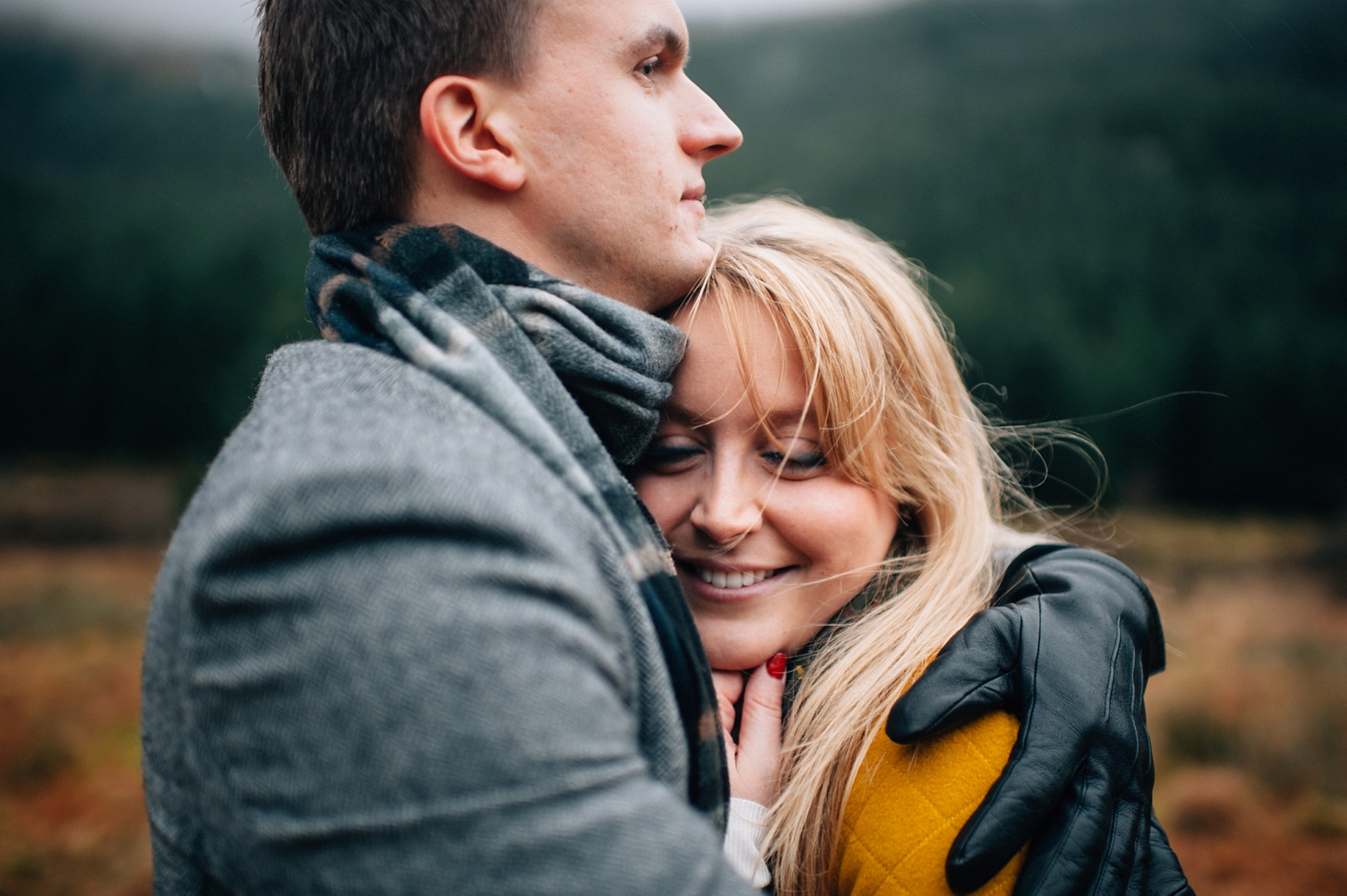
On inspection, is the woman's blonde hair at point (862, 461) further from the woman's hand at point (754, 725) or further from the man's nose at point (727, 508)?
the man's nose at point (727, 508)

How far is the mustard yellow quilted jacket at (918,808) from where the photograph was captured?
133 cm

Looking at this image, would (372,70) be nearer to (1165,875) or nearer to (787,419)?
(787,419)

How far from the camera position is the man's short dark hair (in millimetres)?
1438

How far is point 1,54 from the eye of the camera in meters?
27.4

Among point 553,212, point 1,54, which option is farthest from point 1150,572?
point 1,54

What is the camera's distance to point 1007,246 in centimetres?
2812

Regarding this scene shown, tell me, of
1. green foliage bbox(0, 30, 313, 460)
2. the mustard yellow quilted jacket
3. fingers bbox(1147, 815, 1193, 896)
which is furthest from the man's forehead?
green foliage bbox(0, 30, 313, 460)

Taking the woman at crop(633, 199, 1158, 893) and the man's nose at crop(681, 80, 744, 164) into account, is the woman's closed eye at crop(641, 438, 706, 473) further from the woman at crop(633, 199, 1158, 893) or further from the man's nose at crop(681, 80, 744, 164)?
the man's nose at crop(681, 80, 744, 164)

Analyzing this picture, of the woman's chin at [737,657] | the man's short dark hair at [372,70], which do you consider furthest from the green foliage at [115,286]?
the woman's chin at [737,657]

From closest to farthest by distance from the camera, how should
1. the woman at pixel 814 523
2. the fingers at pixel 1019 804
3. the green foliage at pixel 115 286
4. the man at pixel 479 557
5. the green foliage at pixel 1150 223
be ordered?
the man at pixel 479 557 < the fingers at pixel 1019 804 < the woman at pixel 814 523 < the green foliage at pixel 1150 223 < the green foliage at pixel 115 286

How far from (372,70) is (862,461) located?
1.30 meters

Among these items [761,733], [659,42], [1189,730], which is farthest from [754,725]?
[1189,730]

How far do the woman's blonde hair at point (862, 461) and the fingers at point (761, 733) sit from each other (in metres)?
0.04

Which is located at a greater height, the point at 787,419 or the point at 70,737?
the point at 787,419
